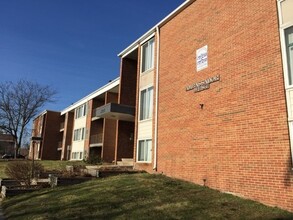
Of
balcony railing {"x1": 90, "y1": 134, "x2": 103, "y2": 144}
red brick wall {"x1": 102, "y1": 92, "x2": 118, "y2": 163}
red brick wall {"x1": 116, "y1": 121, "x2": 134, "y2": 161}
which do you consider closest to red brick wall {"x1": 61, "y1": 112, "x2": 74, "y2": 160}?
balcony railing {"x1": 90, "y1": 134, "x2": 103, "y2": 144}

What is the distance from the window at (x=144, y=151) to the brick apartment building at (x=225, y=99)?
2.5 inches

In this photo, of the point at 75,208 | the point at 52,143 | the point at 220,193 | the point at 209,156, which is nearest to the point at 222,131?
the point at 209,156

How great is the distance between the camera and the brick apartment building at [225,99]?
35.4 feet

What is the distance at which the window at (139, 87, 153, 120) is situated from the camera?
2036 cm

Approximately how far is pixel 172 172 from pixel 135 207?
5.90 meters

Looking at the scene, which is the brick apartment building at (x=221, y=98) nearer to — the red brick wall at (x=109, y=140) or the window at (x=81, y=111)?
the red brick wall at (x=109, y=140)

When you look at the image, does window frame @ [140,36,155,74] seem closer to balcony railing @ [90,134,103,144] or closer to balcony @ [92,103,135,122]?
balcony @ [92,103,135,122]

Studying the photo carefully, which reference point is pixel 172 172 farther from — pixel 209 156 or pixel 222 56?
pixel 222 56

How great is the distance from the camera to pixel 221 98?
1346 centimetres

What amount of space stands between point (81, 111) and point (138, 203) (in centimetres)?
3293

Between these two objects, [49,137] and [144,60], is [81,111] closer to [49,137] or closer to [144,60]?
[49,137]

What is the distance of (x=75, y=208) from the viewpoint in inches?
436

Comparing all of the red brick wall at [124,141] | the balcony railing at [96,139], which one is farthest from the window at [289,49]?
the balcony railing at [96,139]

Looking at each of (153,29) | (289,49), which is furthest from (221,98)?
(153,29)
